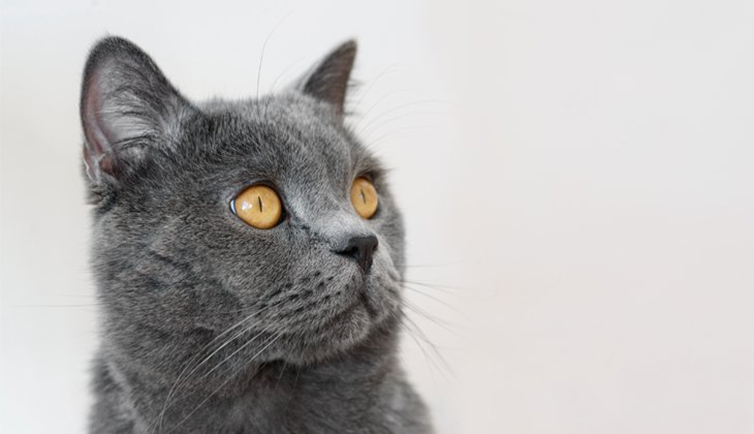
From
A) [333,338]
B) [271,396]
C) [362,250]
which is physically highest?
[362,250]

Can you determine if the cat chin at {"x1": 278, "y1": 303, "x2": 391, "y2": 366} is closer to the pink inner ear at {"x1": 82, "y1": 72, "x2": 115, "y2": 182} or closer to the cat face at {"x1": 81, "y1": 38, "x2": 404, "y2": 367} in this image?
the cat face at {"x1": 81, "y1": 38, "x2": 404, "y2": 367}

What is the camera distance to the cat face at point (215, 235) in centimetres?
98

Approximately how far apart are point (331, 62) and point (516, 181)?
56 centimetres

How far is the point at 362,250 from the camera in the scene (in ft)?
3.24

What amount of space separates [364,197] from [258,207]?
25cm

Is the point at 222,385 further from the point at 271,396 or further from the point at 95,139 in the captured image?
the point at 95,139

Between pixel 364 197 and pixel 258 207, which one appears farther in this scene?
pixel 364 197

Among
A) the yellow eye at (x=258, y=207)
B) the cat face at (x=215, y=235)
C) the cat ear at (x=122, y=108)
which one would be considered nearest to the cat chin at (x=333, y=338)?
the cat face at (x=215, y=235)

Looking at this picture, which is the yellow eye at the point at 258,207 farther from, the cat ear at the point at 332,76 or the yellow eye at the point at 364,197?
the cat ear at the point at 332,76

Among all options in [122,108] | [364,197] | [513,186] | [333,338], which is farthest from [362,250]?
[513,186]

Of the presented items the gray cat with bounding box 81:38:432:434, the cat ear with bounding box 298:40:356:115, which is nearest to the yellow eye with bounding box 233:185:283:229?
the gray cat with bounding box 81:38:432:434

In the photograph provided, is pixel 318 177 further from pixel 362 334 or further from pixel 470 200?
pixel 470 200

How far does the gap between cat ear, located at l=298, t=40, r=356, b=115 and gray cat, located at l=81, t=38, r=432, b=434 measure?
0.22m

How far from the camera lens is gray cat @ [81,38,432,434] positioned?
99 cm
